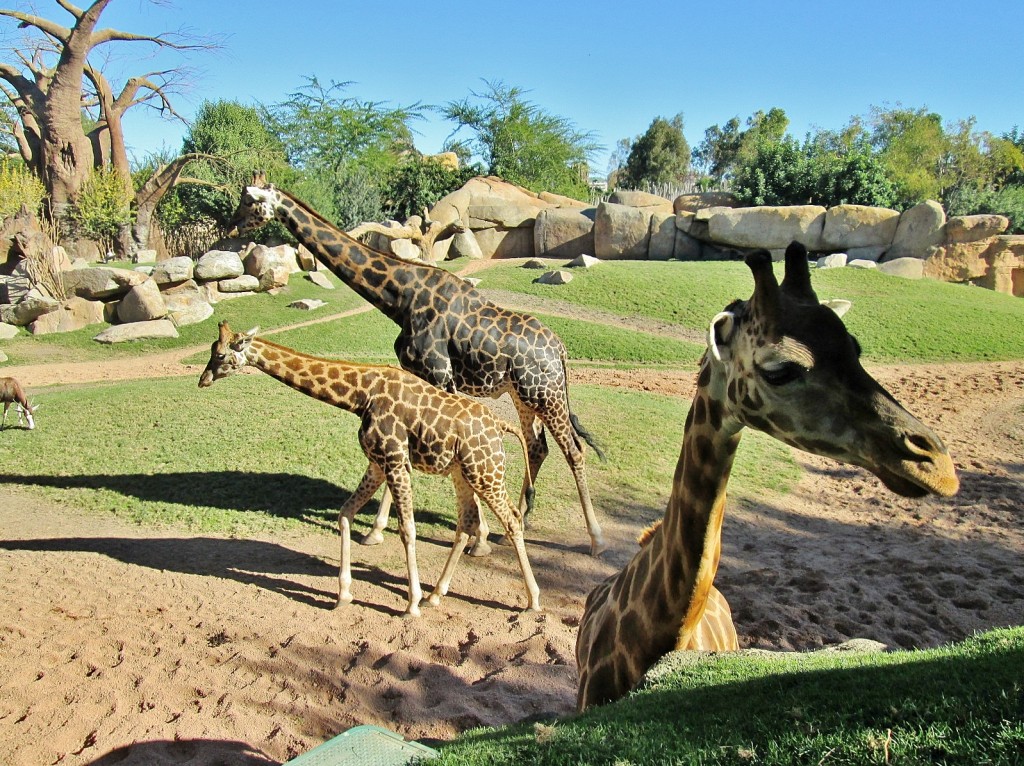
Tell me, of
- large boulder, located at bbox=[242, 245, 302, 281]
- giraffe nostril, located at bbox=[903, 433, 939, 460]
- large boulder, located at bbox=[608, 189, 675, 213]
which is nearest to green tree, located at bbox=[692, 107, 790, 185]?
large boulder, located at bbox=[608, 189, 675, 213]

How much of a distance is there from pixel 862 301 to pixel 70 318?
2107 cm

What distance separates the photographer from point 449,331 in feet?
23.9

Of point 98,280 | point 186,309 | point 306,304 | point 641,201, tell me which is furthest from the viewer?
point 641,201

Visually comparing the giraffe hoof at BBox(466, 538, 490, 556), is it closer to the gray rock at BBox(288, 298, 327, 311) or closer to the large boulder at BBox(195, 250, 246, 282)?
the gray rock at BBox(288, 298, 327, 311)

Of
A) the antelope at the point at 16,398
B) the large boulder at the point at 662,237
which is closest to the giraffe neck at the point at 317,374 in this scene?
the antelope at the point at 16,398

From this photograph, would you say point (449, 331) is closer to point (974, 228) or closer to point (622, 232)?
point (622, 232)

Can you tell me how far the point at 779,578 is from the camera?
261 inches

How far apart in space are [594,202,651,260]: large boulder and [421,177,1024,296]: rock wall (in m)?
0.04

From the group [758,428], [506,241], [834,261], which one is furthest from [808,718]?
[506,241]

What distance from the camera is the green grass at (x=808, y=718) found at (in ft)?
6.24

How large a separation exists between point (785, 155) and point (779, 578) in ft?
82.4

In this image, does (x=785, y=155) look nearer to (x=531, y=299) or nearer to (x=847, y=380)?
(x=531, y=299)

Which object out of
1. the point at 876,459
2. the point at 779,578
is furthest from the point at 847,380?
the point at 779,578

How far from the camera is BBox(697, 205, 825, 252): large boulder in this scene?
2388 cm
